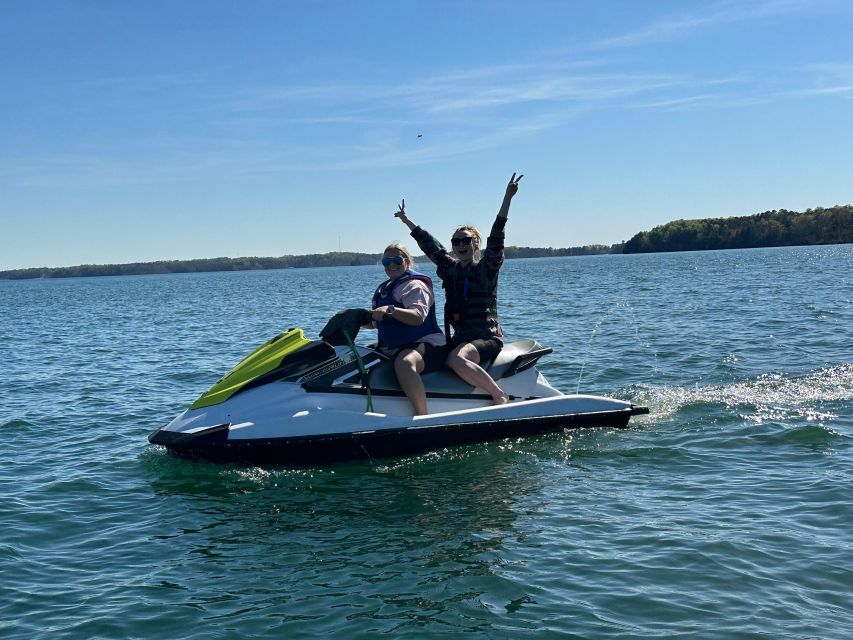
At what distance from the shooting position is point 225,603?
5.09 meters

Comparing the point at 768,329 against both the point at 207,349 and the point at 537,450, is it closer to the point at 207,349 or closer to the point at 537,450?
the point at 537,450

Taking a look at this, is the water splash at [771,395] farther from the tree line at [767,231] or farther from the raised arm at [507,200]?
the tree line at [767,231]

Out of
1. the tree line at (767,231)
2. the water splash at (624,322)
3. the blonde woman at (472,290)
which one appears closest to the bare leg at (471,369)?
the blonde woman at (472,290)

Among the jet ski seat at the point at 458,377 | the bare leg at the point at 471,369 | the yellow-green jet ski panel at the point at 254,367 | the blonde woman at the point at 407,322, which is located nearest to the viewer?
the yellow-green jet ski panel at the point at 254,367

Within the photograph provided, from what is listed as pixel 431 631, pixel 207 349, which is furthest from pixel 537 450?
pixel 207 349

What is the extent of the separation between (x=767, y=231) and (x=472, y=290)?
136m

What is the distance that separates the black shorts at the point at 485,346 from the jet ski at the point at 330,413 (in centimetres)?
32

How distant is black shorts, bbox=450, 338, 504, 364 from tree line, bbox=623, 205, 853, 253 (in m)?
135

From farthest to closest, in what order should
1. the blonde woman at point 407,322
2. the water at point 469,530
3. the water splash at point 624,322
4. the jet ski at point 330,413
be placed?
the water splash at point 624,322 < the blonde woman at point 407,322 < the jet ski at point 330,413 < the water at point 469,530

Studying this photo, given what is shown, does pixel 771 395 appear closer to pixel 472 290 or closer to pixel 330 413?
pixel 472 290

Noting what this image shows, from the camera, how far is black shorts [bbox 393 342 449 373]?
8289 millimetres

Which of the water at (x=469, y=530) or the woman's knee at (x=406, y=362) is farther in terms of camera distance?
the woman's knee at (x=406, y=362)

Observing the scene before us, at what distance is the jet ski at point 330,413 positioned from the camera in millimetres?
7613

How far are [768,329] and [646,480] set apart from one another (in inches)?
448
